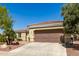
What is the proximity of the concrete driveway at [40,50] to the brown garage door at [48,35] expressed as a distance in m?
0.66

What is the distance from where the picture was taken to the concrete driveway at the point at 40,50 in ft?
39.8

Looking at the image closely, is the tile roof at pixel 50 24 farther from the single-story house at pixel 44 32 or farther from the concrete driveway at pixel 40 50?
the concrete driveway at pixel 40 50

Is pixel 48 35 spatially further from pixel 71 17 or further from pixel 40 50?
pixel 71 17

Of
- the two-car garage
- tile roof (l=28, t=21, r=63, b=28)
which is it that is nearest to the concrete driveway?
the two-car garage

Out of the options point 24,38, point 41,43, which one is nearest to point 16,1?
point 24,38

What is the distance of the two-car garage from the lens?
14450 mm

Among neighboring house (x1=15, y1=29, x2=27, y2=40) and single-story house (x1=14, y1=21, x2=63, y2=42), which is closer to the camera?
neighboring house (x1=15, y1=29, x2=27, y2=40)

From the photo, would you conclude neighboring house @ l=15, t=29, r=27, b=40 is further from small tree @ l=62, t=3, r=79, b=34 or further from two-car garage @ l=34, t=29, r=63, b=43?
small tree @ l=62, t=3, r=79, b=34

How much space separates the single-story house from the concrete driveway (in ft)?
2.27

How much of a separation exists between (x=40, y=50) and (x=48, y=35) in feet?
8.11

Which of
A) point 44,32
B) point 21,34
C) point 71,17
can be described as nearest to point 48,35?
point 44,32

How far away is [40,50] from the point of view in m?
12.8

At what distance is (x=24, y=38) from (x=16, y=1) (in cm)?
311

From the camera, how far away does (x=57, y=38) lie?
47.4ft
